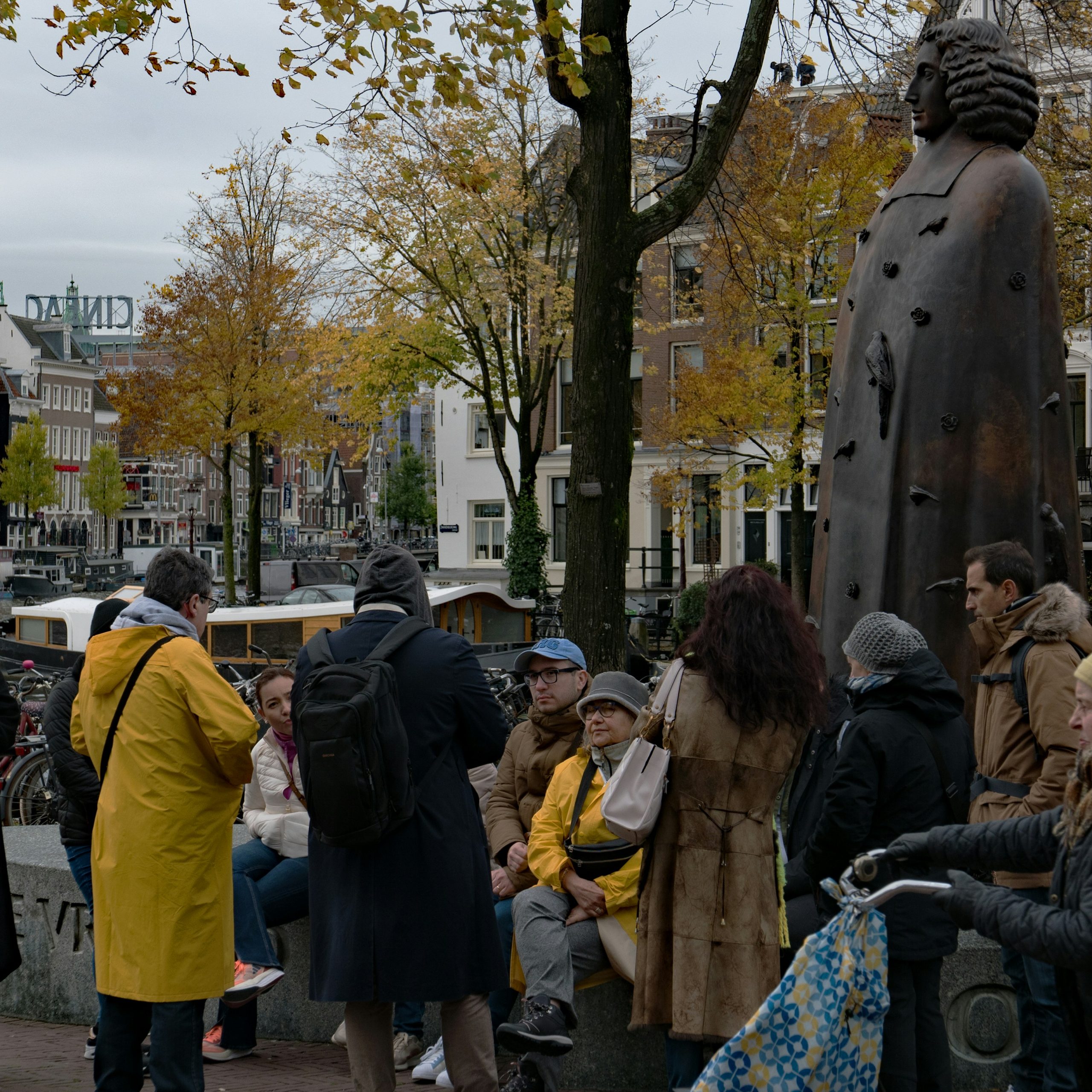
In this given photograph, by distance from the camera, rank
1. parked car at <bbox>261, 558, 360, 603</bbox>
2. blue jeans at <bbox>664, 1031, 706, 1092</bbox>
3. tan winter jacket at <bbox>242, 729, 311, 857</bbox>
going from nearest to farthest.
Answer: blue jeans at <bbox>664, 1031, 706, 1092</bbox> → tan winter jacket at <bbox>242, 729, 311, 857</bbox> → parked car at <bbox>261, 558, 360, 603</bbox>

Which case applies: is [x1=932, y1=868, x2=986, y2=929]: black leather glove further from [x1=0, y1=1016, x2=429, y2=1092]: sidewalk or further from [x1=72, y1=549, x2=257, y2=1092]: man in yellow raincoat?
[x1=0, y1=1016, x2=429, y2=1092]: sidewalk

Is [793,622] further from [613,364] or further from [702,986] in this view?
[613,364]

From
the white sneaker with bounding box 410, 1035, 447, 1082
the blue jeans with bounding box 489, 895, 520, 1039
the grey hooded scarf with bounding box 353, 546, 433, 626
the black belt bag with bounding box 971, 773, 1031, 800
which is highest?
the grey hooded scarf with bounding box 353, 546, 433, 626

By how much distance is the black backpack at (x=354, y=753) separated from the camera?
3.87 m

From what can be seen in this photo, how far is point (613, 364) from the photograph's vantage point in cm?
880

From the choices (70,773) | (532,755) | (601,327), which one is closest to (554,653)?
(532,755)

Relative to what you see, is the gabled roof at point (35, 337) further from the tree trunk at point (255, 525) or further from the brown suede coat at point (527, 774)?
the brown suede coat at point (527, 774)

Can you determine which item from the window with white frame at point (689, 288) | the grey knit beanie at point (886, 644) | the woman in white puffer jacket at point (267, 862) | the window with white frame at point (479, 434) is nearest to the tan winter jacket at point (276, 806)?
the woman in white puffer jacket at point (267, 862)

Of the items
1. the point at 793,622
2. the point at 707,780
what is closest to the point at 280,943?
the point at 707,780

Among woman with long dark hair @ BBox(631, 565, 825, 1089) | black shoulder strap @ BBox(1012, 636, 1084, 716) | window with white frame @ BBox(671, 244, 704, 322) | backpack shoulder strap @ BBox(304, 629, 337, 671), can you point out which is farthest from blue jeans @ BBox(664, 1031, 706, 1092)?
window with white frame @ BBox(671, 244, 704, 322)

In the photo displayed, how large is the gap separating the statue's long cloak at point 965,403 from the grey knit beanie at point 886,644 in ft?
5.52

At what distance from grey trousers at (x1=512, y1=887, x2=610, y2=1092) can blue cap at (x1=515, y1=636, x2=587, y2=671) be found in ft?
2.79

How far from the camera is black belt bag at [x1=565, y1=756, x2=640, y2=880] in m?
4.70

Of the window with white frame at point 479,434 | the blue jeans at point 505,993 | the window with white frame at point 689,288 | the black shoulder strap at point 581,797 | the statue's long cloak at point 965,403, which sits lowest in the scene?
the blue jeans at point 505,993
